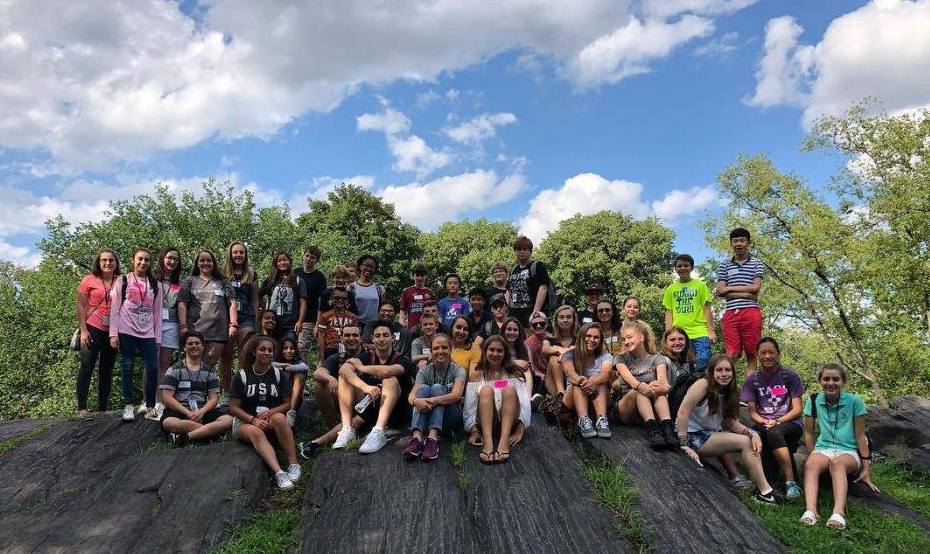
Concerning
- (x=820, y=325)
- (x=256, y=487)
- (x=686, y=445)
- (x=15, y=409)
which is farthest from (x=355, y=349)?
(x=15, y=409)

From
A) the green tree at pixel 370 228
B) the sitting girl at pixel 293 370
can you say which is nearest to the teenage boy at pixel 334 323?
the sitting girl at pixel 293 370

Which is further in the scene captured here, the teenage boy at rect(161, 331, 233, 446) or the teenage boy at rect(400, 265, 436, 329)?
the teenage boy at rect(400, 265, 436, 329)

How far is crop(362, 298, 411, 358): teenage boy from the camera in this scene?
7.57 m

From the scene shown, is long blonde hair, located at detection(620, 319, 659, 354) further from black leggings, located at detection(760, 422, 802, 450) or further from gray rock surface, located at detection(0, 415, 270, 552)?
gray rock surface, located at detection(0, 415, 270, 552)

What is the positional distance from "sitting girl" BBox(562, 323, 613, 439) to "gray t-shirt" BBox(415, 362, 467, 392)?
56.9 inches

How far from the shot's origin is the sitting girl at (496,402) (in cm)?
623

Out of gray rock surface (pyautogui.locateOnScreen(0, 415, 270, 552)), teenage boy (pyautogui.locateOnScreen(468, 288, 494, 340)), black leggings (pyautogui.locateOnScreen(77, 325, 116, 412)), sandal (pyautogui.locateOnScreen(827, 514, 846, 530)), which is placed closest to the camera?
gray rock surface (pyautogui.locateOnScreen(0, 415, 270, 552))

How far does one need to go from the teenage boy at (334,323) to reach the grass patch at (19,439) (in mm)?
4138

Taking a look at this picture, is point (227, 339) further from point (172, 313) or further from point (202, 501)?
point (202, 501)

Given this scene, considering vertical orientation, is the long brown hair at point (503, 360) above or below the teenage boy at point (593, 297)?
below

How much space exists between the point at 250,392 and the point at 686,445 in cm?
520

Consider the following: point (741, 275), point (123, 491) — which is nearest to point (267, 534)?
point (123, 491)

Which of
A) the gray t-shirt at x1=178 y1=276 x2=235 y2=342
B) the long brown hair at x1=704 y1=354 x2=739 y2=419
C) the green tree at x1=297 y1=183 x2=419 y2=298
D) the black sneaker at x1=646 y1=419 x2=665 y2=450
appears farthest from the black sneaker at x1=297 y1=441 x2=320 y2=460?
the green tree at x1=297 y1=183 x2=419 y2=298

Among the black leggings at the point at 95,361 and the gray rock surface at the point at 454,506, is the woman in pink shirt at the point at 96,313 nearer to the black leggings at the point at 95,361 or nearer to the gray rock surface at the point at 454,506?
the black leggings at the point at 95,361
